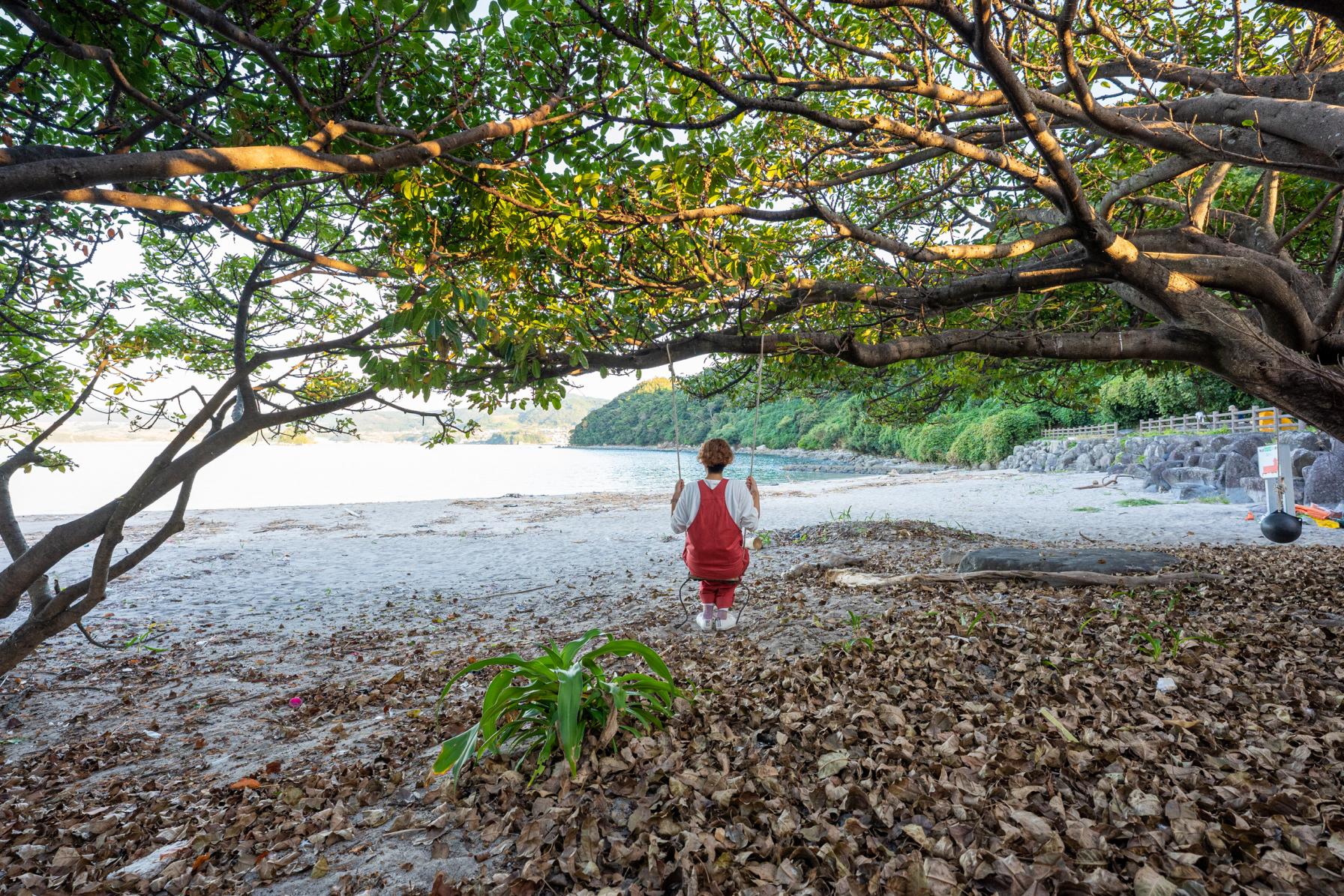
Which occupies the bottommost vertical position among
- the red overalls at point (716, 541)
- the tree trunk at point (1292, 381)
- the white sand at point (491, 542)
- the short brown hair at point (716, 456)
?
the white sand at point (491, 542)

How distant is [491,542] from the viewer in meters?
15.4

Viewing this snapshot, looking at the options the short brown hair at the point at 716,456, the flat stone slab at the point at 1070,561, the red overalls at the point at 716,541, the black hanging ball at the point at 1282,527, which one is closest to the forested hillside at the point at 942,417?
the short brown hair at the point at 716,456

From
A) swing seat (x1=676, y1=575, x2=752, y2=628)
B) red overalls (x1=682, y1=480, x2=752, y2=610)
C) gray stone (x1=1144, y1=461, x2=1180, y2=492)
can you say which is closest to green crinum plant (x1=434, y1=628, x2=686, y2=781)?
swing seat (x1=676, y1=575, x2=752, y2=628)

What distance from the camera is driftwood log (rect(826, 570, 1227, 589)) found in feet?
19.2

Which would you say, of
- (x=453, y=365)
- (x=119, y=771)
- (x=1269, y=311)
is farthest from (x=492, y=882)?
(x=1269, y=311)

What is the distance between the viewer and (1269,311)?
17.5 feet

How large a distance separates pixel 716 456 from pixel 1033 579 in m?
3.88

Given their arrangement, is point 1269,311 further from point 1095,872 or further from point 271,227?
point 271,227

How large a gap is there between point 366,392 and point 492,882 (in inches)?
134

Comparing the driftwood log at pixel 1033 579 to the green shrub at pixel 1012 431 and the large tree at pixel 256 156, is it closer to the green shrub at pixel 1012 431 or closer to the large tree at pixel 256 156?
the large tree at pixel 256 156

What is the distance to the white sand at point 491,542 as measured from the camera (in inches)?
363

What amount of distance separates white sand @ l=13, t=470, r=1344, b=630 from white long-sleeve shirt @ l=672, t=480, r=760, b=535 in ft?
11.0

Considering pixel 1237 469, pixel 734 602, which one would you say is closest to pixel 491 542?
pixel 734 602

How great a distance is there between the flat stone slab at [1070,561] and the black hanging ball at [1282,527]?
2763mm
